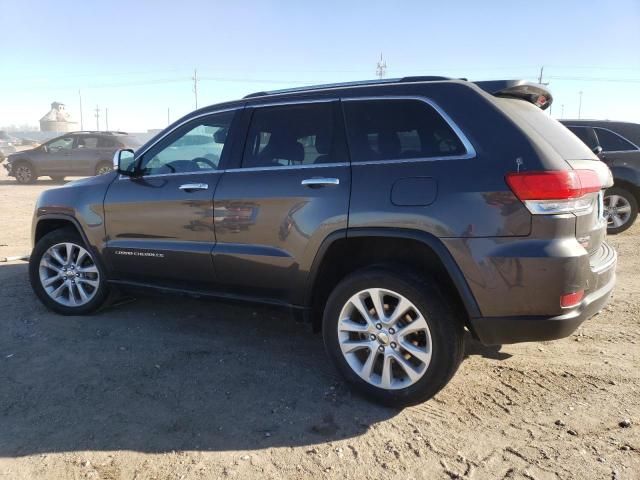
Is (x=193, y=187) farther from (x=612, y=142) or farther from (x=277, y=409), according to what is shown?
(x=612, y=142)

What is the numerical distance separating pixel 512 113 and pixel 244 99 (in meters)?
1.94

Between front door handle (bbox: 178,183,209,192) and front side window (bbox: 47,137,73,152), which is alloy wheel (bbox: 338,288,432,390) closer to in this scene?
front door handle (bbox: 178,183,209,192)

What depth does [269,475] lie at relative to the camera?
2.53 meters

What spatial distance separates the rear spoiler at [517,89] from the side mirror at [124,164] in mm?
2752

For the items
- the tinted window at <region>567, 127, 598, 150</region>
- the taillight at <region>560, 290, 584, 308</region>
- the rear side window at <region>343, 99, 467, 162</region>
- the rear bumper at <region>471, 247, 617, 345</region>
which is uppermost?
the tinted window at <region>567, 127, 598, 150</region>

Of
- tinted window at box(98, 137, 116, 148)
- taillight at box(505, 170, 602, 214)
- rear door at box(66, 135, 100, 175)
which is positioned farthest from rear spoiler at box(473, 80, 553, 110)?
rear door at box(66, 135, 100, 175)

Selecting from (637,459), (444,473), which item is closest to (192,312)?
(444,473)

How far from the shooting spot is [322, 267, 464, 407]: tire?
9.59ft

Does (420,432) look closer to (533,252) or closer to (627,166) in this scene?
(533,252)

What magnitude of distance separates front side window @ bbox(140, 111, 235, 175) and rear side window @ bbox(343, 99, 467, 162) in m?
1.08

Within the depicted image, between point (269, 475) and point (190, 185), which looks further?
point (190, 185)

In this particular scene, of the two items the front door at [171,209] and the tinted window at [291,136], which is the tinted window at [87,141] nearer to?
the front door at [171,209]

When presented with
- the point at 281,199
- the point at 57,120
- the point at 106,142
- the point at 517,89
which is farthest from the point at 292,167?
the point at 57,120

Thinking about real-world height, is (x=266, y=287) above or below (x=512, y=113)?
below
